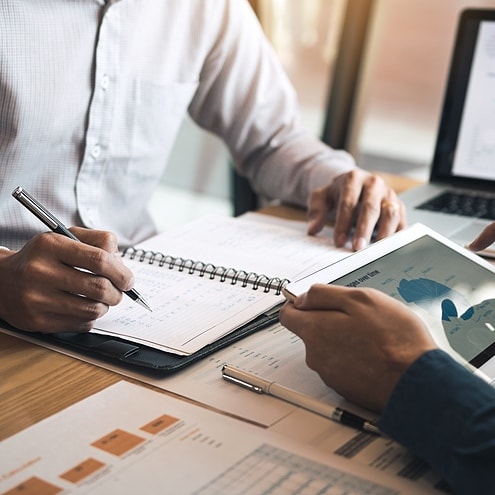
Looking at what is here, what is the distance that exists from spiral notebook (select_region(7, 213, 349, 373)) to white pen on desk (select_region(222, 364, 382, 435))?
0.06 m

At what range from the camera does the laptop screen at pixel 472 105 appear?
63.5 inches

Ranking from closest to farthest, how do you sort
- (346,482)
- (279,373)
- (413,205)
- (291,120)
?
1. (346,482)
2. (279,373)
3. (413,205)
4. (291,120)

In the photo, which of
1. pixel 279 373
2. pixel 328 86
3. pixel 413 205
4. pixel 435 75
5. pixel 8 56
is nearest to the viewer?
pixel 279 373

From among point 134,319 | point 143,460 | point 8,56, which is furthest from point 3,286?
point 8,56

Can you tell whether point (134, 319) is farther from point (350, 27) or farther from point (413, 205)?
point (350, 27)

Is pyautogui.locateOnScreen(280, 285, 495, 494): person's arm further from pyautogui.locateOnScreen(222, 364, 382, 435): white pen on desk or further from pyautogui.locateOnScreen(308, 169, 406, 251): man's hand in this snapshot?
pyautogui.locateOnScreen(308, 169, 406, 251): man's hand

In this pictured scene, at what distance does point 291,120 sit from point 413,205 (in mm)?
310

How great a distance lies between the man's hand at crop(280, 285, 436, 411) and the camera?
0.74 metres

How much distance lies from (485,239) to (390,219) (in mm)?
177

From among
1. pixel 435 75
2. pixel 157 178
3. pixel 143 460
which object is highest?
pixel 435 75

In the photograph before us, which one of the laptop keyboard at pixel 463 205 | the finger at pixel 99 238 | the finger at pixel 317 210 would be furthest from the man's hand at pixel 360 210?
the finger at pixel 99 238

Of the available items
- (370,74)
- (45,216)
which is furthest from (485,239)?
(370,74)

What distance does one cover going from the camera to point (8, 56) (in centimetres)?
121

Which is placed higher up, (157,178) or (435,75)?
(435,75)
